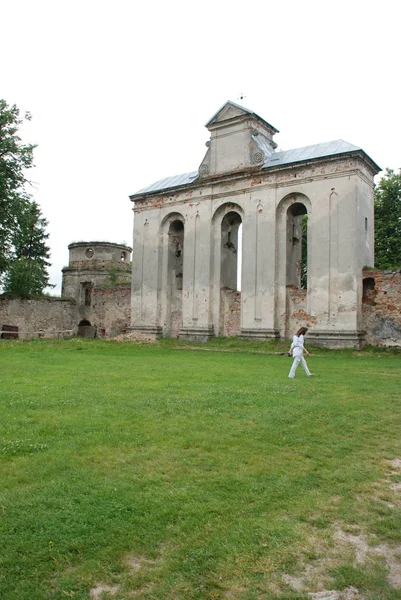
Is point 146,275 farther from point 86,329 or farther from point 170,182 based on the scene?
point 86,329

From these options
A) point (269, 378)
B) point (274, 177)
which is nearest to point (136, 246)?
point (274, 177)

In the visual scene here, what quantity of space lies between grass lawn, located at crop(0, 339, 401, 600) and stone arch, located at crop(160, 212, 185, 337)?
19.7 meters

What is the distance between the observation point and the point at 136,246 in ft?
98.7

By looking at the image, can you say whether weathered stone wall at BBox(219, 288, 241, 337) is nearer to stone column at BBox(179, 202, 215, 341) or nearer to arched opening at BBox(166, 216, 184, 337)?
stone column at BBox(179, 202, 215, 341)

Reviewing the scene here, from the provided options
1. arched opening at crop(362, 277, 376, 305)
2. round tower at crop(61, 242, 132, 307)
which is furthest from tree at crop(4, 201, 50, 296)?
arched opening at crop(362, 277, 376, 305)

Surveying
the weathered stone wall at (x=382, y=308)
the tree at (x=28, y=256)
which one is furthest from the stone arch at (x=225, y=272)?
the tree at (x=28, y=256)

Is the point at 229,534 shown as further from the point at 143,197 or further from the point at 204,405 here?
the point at 143,197

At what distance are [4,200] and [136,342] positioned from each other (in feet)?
33.3

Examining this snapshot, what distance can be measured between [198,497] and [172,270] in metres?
25.3

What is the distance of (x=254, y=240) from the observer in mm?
25062

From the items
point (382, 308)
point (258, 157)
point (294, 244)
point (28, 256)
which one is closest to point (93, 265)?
point (28, 256)

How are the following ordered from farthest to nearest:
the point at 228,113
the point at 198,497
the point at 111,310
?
the point at 111,310 < the point at 228,113 < the point at 198,497

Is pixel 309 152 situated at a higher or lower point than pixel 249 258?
higher

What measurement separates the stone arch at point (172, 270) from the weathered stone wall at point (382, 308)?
10.9 m
